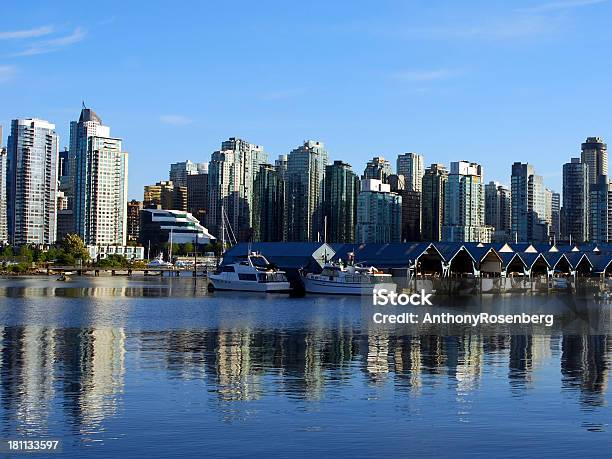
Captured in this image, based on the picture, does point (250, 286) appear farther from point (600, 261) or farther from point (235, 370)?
point (235, 370)

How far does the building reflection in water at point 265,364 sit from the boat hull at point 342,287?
4459 cm

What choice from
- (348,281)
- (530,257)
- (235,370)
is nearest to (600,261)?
(530,257)

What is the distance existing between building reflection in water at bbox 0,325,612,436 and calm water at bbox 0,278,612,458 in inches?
2.9

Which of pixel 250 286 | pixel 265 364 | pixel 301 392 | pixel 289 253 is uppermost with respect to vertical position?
pixel 289 253

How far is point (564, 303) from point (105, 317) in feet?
159

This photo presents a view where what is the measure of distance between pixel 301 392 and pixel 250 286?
255 feet

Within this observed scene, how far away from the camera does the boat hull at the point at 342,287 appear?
322 ft

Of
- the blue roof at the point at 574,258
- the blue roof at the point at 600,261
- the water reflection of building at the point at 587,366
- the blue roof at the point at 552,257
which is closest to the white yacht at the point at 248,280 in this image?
the blue roof at the point at 552,257

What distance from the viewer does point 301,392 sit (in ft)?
99.0

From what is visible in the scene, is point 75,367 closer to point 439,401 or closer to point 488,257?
point 439,401

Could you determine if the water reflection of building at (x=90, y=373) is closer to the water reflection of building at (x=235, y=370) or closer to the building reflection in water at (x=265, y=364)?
the building reflection in water at (x=265, y=364)

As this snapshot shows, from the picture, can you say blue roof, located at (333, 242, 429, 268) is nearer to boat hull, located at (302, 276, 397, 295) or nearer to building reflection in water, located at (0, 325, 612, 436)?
boat hull, located at (302, 276, 397, 295)

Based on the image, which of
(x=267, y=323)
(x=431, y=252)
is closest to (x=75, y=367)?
(x=267, y=323)

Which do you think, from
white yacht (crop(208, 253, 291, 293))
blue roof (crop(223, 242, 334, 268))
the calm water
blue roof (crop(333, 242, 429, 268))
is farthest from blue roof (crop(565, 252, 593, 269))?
the calm water
